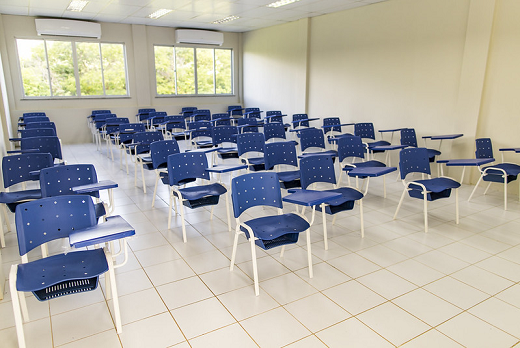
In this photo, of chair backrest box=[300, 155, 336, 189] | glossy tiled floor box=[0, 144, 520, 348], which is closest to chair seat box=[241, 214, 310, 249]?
glossy tiled floor box=[0, 144, 520, 348]

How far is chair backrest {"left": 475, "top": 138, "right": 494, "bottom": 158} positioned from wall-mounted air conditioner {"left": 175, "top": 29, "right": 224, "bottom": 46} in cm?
905

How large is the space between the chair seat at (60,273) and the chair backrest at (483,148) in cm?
559

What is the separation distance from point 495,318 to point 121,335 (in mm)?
2662

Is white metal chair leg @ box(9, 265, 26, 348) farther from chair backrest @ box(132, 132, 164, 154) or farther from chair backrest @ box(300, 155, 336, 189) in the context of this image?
chair backrest @ box(132, 132, 164, 154)

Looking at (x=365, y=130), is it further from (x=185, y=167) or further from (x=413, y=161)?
(x=185, y=167)

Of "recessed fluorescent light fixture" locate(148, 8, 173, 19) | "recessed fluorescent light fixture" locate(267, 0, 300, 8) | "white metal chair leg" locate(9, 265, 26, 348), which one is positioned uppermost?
"recessed fluorescent light fixture" locate(148, 8, 173, 19)

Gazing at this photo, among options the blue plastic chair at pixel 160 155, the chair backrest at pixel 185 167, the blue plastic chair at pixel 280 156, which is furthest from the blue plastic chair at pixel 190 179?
the blue plastic chair at pixel 280 156

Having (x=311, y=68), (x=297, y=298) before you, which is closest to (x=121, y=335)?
(x=297, y=298)

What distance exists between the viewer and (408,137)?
662 centimetres

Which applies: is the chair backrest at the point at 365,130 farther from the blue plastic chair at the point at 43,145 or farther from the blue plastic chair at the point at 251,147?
the blue plastic chair at the point at 43,145

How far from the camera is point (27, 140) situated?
5.21 metres

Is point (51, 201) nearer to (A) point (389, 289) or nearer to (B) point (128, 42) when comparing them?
(A) point (389, 289)

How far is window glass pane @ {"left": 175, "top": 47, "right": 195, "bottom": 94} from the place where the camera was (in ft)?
40.3

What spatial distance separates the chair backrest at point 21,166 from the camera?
396 centimetres
